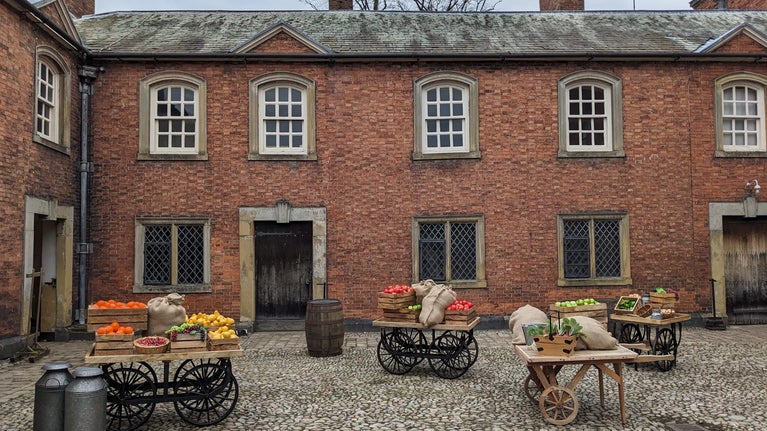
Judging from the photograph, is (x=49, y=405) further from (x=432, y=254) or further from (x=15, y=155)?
(x=432, y=254)

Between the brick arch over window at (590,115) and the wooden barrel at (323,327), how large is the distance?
680cm

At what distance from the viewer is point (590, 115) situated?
14.4 m

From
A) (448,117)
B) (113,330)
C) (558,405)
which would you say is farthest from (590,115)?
(113,330)

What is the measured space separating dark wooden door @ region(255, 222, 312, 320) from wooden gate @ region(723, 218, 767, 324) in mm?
9977

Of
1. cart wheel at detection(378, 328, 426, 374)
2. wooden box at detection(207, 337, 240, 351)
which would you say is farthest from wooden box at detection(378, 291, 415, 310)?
wooden box at detection(207, 337, 240, 351)

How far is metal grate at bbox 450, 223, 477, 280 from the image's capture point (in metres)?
14.1

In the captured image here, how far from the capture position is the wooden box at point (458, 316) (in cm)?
903

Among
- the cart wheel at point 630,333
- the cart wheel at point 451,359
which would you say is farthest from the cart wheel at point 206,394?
the cart wheel at point 630,333

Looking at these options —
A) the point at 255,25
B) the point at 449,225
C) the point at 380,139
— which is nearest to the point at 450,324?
the point at 449,225

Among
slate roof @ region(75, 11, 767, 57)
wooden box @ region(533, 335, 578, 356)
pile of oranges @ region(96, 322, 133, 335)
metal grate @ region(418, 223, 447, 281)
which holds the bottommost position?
wooden box @ region(533, 335, 578, 356)

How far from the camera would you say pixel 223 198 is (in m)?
14.0

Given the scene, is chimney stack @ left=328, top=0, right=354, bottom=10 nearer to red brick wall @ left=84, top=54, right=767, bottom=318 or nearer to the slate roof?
the slate roof

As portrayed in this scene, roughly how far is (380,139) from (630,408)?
8450mm

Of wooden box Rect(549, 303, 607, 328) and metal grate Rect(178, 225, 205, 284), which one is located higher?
metal grate Rect(178, 225, 205, 284)
